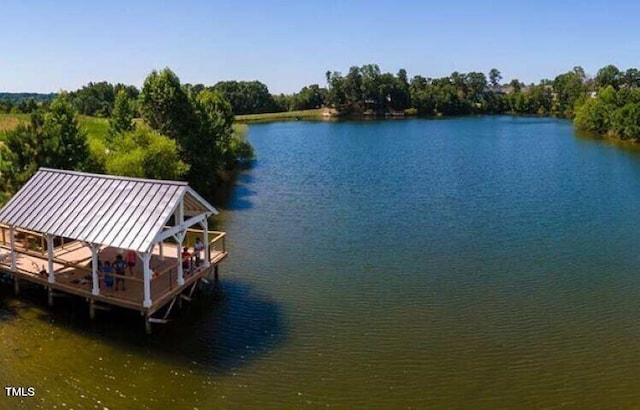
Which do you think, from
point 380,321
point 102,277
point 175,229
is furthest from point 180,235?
point 380,321

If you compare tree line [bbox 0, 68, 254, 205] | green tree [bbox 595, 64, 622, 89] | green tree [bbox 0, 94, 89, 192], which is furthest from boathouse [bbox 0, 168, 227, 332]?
green tree [bbox 595, 64, 622, 89]

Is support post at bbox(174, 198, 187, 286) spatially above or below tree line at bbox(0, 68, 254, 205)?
below

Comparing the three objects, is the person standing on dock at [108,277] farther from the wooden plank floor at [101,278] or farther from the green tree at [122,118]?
the green tree at [122,118]

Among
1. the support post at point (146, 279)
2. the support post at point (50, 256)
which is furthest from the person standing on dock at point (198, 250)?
the support post at point (50, 256)

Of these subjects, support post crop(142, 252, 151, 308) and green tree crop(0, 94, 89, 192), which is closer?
support post crop(142, 252, 151, 308)

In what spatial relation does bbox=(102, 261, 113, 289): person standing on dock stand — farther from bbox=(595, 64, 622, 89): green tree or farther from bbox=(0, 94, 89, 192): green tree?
bbox=(595, 64, 622, 89): green tree

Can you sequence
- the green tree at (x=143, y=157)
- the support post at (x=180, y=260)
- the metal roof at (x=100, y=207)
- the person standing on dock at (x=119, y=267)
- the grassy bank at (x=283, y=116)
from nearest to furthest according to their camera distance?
the metal roof at (x=100, y=207) < the support post at (x=180, y=260) < the person standing on dock at (x=119, y=267) < the green tree at (x=143, y=157) < the grassy bank at (x=283, y=116)

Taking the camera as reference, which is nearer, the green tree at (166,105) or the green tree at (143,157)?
the green tree at (143,157)

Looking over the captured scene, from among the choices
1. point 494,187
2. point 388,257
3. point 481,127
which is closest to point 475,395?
point 388,257
